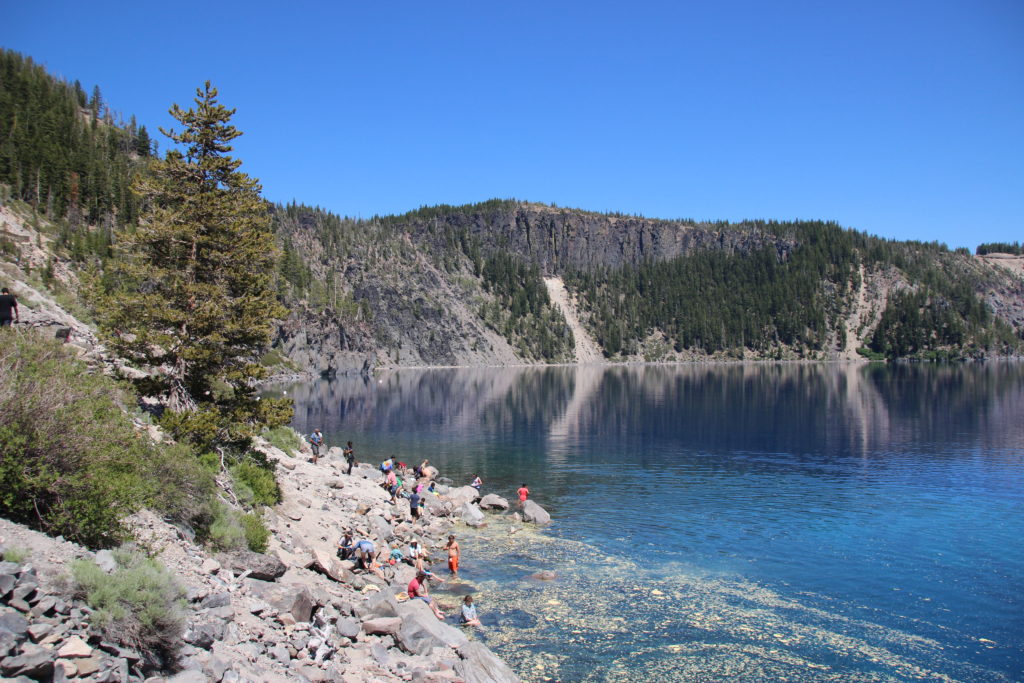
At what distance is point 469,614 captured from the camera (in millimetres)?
25016

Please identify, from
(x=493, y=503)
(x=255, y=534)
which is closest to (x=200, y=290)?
(x=255, y=534)

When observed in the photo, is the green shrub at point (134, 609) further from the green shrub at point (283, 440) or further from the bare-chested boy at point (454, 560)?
the green shrub at point (283, 440)

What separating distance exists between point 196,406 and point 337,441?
40.5 metres

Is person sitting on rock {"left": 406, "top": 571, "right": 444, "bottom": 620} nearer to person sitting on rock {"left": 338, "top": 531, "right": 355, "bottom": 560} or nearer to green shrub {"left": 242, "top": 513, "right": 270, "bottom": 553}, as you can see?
person sitting on rock {"left": 338, "top": 531, "right": 355, "bottom": 560}

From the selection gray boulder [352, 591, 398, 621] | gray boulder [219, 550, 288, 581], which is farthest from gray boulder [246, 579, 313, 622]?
gray boulder [352, 591, 398, 621]

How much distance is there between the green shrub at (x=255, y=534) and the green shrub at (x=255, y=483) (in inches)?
131

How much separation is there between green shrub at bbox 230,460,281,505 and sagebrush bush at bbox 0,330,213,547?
8319 millimetres

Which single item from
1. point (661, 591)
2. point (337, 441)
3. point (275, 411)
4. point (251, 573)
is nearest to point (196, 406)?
point (275, 411)

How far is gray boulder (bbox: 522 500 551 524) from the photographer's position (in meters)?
40.2

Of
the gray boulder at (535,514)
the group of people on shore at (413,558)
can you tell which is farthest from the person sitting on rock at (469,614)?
the gray boulder at (535,514)

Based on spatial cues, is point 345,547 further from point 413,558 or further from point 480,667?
point 480,667

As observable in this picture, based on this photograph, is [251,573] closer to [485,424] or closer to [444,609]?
[444,609]

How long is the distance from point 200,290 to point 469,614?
18.6 meters

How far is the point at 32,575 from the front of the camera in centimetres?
1335
